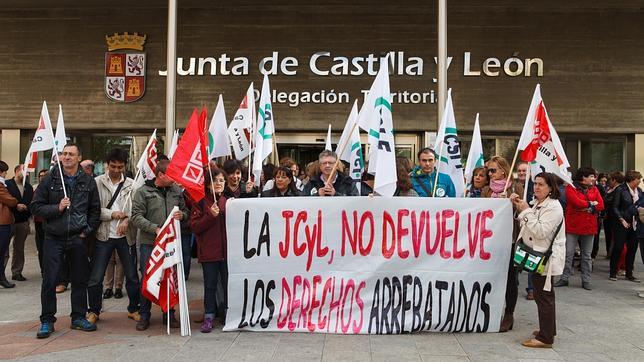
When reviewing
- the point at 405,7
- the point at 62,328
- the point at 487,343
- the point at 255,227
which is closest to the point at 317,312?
the point at 255,227

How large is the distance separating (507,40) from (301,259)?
11.4 meters

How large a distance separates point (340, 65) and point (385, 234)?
32.4 ft

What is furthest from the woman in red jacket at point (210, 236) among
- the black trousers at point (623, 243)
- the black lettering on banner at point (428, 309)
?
the black trousers at point (623, 243)

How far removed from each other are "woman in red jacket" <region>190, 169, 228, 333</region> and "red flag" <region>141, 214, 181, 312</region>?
0.78 ft

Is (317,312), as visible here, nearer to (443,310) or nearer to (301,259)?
(301,259)

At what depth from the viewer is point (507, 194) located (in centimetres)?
637

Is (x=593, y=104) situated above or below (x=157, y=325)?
above

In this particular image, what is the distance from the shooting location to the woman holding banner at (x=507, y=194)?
6047 mm

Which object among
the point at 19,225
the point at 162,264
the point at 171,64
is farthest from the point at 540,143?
the point at 171,64

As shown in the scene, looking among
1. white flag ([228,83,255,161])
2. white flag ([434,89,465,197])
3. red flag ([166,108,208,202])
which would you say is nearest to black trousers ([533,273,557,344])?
white flag ([434,89,465,197])

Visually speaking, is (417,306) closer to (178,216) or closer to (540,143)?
(540,143)

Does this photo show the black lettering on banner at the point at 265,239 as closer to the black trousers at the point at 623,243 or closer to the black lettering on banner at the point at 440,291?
the black lettering on banner at the point at 440,291

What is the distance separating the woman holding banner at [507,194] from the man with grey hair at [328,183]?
161 centimetres

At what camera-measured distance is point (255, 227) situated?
5.90 meters
